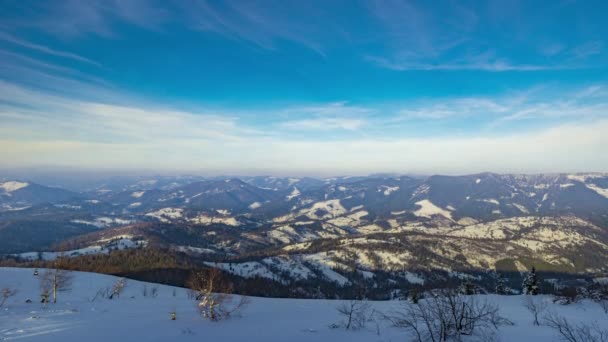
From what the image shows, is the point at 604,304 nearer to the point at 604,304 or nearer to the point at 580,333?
the point at 604,304

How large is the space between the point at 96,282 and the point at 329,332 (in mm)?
64476

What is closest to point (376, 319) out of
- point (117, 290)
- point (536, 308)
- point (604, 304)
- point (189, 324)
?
point (189, 324)

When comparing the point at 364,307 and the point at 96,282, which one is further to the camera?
the point at 96,282

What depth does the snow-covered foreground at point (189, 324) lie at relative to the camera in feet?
58.7

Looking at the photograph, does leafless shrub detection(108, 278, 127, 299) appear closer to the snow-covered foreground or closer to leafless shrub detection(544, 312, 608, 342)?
the snow-covered foreground

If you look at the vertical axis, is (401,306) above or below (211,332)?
below

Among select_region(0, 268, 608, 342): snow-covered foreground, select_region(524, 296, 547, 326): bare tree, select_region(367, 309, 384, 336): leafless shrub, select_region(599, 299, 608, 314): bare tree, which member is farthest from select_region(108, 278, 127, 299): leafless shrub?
select_region(599, 299, 608, 314): bare tree

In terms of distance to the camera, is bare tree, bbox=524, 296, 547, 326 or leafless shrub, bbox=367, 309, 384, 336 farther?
bare tree, bbox=524, 296, 547, 326

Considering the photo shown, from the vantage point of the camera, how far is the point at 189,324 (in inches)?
841

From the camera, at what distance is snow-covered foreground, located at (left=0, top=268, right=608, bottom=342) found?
17906 mm

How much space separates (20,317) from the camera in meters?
21.3

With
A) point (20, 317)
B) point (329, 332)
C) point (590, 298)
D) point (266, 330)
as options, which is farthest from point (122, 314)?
point (590, 298)

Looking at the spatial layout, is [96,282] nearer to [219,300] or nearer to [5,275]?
[5,275]

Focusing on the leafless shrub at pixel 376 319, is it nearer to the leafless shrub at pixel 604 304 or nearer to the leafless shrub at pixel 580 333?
the leafless shrub at pixel 580 333
